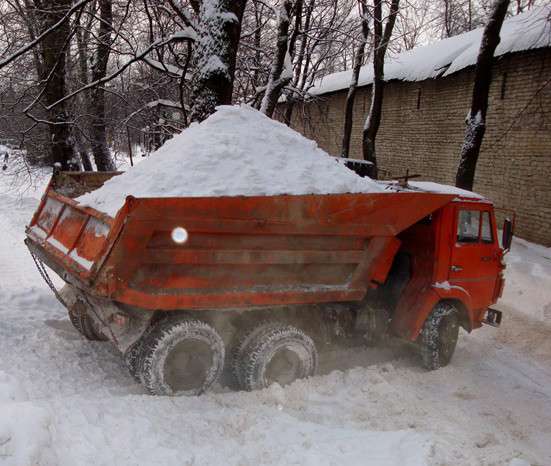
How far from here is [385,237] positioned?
182 inches

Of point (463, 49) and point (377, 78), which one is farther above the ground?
point (463, 49)

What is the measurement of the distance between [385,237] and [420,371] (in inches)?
69.8

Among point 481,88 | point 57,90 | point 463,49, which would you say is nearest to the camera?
point 481,88

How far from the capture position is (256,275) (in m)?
4.16

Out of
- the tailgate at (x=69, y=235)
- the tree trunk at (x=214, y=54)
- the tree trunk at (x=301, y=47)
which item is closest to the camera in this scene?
the tailgate at (x=69, y=235)

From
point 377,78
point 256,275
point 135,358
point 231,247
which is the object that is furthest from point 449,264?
point 377,78

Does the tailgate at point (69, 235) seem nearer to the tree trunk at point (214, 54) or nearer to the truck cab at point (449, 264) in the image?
the tree trunk at point (214, 54)

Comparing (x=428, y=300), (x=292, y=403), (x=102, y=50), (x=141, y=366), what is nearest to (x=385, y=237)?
(x=428, y=300)

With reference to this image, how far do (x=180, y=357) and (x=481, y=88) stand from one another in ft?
27.9

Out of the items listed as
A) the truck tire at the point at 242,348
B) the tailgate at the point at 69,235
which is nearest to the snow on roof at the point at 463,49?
the truck tire at the point at 242,348

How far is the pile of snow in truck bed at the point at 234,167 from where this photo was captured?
157 inches

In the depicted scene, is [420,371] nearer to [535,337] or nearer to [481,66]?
[535,337]

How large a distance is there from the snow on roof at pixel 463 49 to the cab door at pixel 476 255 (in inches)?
248

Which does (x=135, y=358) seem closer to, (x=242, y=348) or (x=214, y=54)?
(x=242, y=348)
